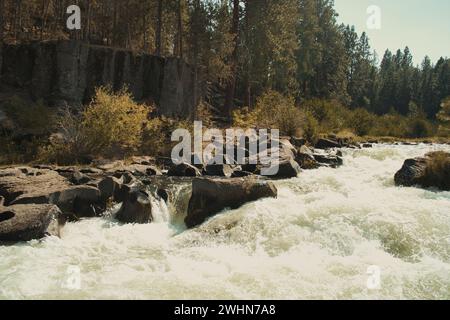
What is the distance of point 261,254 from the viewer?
9.79m

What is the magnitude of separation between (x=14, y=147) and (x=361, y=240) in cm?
1507

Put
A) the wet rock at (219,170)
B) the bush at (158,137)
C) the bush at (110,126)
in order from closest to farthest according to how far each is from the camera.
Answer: the wet rock at (219,170) < the bush at (110,126) < the bush at (158,137)

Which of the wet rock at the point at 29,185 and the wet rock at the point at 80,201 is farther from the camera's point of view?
the wet rock at the point at 80,201

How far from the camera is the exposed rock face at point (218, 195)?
1248 cm

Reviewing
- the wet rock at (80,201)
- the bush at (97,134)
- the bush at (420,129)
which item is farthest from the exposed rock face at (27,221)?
the bush at (420,129)

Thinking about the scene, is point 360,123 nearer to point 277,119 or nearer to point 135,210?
point 277,119

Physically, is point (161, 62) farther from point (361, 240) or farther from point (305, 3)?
point (305, 3)

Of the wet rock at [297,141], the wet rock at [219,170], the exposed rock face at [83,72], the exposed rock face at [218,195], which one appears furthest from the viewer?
the exposed rock face at [83,72]

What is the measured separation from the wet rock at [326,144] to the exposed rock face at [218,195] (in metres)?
14.7

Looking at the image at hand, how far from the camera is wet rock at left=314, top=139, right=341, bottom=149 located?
88.6 ft

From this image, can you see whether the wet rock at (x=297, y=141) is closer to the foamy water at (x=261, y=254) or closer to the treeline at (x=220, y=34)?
the treeline at (x=220, y=34)

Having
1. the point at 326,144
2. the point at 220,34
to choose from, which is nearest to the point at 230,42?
the point at 220,34
